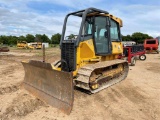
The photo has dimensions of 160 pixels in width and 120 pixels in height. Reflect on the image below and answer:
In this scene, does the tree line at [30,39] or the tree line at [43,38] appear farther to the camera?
the tree line at [30,39]

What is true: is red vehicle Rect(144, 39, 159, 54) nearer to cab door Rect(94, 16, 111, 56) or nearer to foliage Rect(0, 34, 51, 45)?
cab door Rect(94, 16, 111, 56)

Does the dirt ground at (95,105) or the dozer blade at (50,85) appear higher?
the dozer blade at (50,85)

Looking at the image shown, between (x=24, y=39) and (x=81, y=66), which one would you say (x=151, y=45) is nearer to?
(x=81, y=66)

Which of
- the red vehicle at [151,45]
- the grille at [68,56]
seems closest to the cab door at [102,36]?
the grille at [68,56]

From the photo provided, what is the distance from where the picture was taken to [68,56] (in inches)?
244

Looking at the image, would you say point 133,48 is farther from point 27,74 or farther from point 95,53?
point 27,74

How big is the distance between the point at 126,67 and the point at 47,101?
415 cm

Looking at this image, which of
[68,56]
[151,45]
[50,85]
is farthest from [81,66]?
[151,45]

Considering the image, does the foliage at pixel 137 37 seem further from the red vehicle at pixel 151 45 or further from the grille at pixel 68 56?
the grille at pixel 68 56

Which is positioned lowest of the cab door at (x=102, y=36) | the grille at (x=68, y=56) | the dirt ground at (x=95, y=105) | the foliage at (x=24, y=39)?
the dirt ground at (x=95, y=105)

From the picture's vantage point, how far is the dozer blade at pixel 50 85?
4.80 meters

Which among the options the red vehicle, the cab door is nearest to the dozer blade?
the cab door

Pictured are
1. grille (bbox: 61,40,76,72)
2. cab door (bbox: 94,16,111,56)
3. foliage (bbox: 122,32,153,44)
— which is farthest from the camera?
foliage (bbox: 122,32,153,44)

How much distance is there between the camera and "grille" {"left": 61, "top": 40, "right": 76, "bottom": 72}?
603cm
